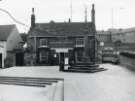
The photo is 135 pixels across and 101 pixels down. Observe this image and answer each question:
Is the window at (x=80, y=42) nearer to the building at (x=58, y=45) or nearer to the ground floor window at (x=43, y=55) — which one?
the building at (x=58, y=45)

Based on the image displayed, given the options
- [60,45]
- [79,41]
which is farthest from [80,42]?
[60,45]

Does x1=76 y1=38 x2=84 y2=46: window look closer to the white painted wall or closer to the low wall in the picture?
the white painted wall

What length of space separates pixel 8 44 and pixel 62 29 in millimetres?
9149

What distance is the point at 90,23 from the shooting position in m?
38.6

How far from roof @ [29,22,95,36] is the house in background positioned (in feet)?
15.7

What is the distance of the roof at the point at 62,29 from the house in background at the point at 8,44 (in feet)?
15.7

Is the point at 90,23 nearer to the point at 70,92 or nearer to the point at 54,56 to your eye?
the point at 54,56

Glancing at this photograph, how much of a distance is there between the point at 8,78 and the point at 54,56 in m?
17.0

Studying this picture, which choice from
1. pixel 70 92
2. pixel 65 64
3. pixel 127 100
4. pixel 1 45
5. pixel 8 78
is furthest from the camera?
pixel 1 45

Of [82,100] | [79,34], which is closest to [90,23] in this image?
[79,34]

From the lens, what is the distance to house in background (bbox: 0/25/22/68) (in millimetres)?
37656

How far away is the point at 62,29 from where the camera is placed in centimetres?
3797

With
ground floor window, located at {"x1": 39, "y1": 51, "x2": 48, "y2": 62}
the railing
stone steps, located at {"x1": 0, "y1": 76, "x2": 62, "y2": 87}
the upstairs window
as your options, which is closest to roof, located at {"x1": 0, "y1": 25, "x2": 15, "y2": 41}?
ground floor window, located at {"x1": 39, "y1": 51, "x2": 48, "y2": 62}

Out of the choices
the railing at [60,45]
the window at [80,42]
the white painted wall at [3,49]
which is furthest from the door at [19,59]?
the window at [80,42]
